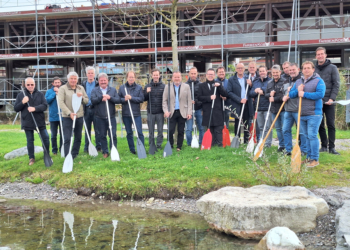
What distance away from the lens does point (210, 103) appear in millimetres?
9492

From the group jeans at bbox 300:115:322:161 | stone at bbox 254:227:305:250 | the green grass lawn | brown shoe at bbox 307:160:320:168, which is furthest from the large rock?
jeans at bbox 300:115:322:161

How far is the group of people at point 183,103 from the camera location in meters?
8.38

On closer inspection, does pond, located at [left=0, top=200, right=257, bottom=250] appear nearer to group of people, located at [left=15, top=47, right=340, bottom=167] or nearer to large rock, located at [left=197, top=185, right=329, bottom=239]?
large rock, located at [left=197, top=185, right=329, bottom=239]

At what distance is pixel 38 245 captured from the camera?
5352 mm

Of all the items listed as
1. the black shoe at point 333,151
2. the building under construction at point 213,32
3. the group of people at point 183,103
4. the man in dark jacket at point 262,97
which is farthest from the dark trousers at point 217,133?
the building under construction at point 213,32

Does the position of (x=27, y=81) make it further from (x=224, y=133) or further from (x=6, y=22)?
(x=6, y=22)

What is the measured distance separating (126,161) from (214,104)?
2.55 metres

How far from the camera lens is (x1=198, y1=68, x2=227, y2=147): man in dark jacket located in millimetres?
9383

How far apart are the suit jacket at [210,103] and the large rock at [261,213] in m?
3.78

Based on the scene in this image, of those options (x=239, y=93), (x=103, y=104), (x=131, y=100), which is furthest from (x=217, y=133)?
(x=103, y=104)

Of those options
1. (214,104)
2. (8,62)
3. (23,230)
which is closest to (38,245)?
(23,230)

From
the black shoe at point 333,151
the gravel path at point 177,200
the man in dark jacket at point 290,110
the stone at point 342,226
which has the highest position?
the man in dark jacket at point 290,110

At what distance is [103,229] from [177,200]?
63.7 inches

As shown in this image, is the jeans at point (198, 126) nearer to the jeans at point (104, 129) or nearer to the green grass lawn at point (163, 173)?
the green grass lawn at point (163, 173)
